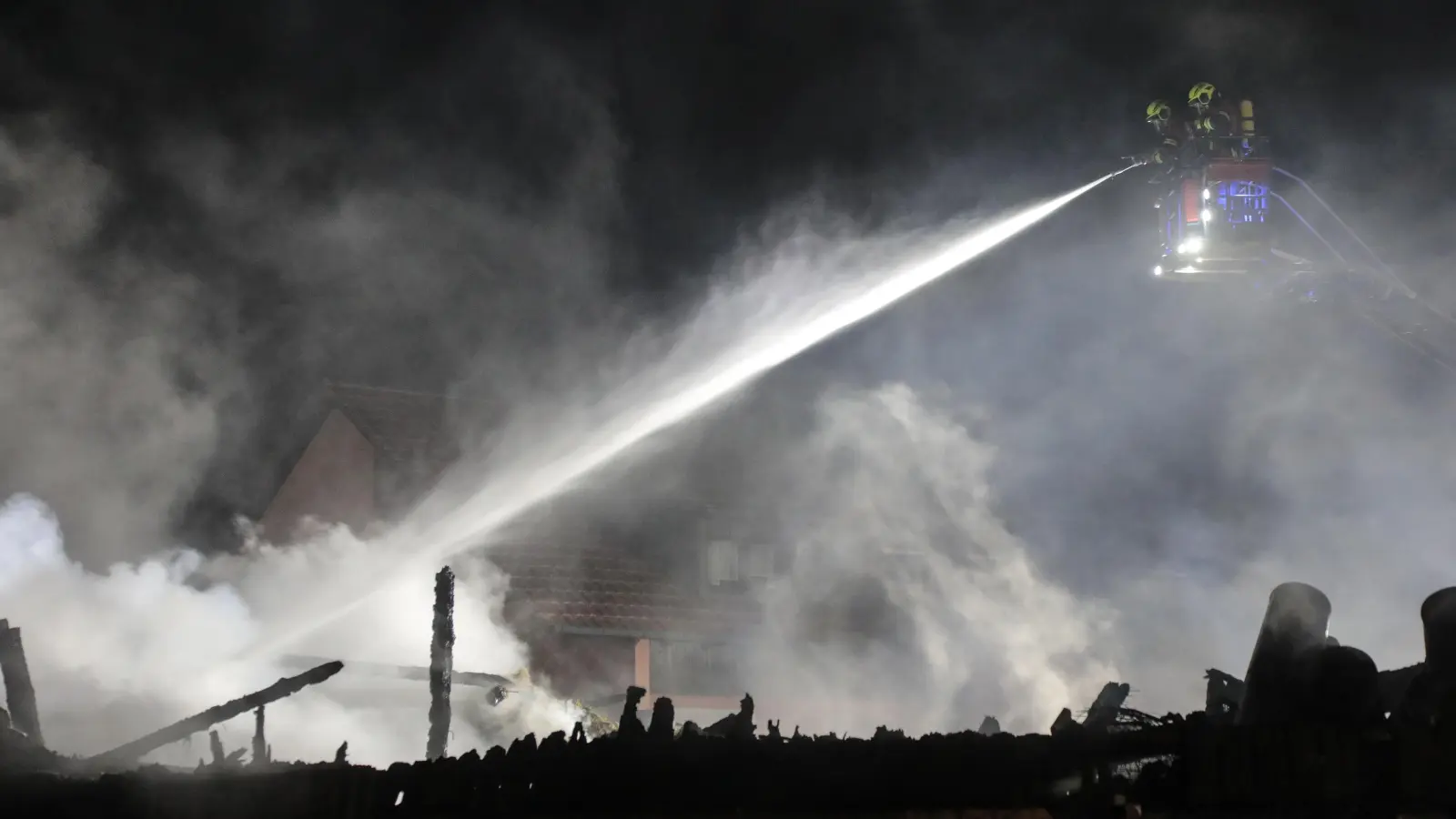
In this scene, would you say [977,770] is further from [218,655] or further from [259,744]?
[218,655]

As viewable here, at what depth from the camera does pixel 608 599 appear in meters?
16.2

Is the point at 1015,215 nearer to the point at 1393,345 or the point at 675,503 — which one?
the point at 675,503

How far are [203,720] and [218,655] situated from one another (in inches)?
244

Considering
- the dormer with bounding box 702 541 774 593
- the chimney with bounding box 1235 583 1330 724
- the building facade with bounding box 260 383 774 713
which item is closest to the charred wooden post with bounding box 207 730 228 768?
the chimney with bounding box 1235 583 1330 724

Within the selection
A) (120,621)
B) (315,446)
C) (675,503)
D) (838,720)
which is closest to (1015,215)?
(675,503)

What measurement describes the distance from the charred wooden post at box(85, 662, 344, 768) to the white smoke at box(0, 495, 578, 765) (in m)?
3.79

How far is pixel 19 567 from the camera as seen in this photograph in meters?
13.6

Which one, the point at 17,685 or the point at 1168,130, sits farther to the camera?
the point at 1168,130

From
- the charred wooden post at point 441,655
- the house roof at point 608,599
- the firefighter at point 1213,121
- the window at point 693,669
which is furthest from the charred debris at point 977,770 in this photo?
the firefighter at point 1213,121

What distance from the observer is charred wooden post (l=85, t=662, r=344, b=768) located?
7.59 meters

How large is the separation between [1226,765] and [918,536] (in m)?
13.8

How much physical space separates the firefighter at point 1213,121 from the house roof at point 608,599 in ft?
38.7

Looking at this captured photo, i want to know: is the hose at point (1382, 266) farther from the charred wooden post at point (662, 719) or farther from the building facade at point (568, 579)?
the charred wooden post at point (662, 719)

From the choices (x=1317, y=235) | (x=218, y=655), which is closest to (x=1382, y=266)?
(x=1317, y=235)
